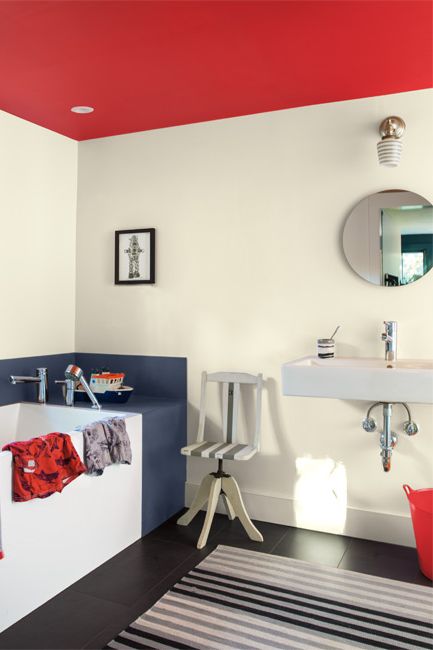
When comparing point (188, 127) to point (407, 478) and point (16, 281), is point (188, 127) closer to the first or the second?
point (16, 281)

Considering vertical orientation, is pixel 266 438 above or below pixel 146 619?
above

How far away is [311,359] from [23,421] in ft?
5.74

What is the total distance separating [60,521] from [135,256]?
5.84ft

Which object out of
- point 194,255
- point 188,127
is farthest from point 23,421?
point 188,127

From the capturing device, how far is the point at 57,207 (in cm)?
373

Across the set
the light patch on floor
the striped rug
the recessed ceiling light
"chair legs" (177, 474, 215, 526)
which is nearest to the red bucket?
the striped rug

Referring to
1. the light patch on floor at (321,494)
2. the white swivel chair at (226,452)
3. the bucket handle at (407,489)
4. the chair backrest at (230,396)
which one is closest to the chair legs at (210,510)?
the white swivel chair at (226,452)

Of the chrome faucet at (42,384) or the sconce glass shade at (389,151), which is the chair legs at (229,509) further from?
the sconce glass shade at (389,151)

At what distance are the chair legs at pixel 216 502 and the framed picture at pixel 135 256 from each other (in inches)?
51.6

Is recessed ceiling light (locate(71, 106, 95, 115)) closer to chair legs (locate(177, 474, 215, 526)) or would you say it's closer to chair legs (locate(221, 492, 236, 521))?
chair legs (locate(177, 474, 215, 526))

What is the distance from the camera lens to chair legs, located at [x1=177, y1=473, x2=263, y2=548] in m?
3.02

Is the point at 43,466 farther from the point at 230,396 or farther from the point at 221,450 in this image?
the point at 230,396

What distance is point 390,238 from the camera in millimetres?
3000

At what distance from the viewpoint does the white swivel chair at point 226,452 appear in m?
3.04
